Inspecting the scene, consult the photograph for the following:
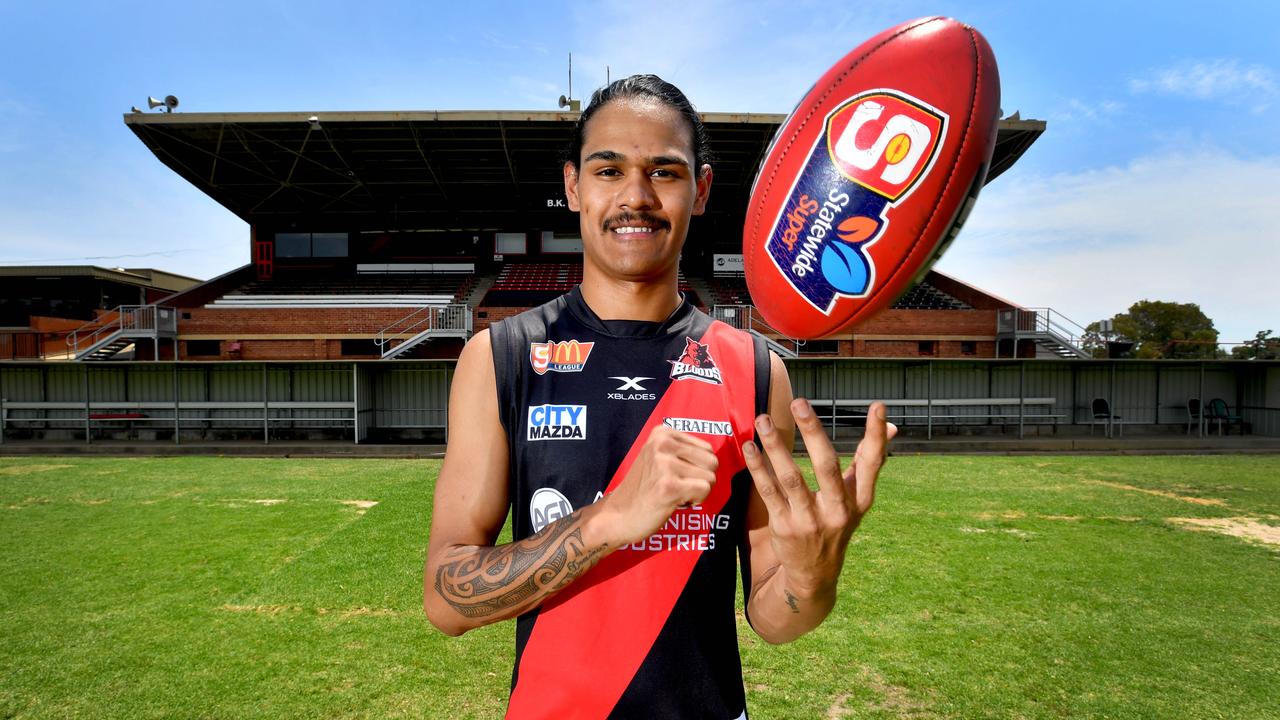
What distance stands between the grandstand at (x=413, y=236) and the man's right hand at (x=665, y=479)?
52.1 feet

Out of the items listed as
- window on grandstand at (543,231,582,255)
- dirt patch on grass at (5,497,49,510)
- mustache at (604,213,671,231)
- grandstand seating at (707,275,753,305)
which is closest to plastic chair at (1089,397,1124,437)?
grandstand seating at (707,275,753,305)

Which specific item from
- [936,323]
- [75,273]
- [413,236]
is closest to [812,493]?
[936,323]

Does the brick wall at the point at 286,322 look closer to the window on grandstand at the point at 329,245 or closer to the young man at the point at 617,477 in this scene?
the window on grandstand at the point at 329,245

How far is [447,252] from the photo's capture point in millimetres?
27953

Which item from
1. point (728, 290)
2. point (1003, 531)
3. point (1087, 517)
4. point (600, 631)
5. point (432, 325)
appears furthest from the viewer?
point (728, 290)

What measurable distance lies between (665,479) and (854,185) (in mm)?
1002

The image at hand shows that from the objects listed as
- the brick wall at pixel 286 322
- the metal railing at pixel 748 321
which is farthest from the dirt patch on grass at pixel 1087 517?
the brick wall at pixel 286 322

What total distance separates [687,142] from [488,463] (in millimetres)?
873

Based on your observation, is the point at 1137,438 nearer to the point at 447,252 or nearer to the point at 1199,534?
the point at 1199,534

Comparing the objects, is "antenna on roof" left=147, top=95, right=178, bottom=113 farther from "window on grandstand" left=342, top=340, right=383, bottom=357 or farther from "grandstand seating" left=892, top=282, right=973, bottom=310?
"grandstand seating" left=892, top=282, right=973, bottom=310

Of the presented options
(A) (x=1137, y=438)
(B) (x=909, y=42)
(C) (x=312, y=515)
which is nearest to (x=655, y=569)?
(B) (x=909, y=42)

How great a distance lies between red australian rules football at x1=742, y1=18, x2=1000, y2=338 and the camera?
159 cm

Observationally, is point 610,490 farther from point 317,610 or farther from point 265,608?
point 265,608

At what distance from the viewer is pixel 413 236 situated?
28.0 m
